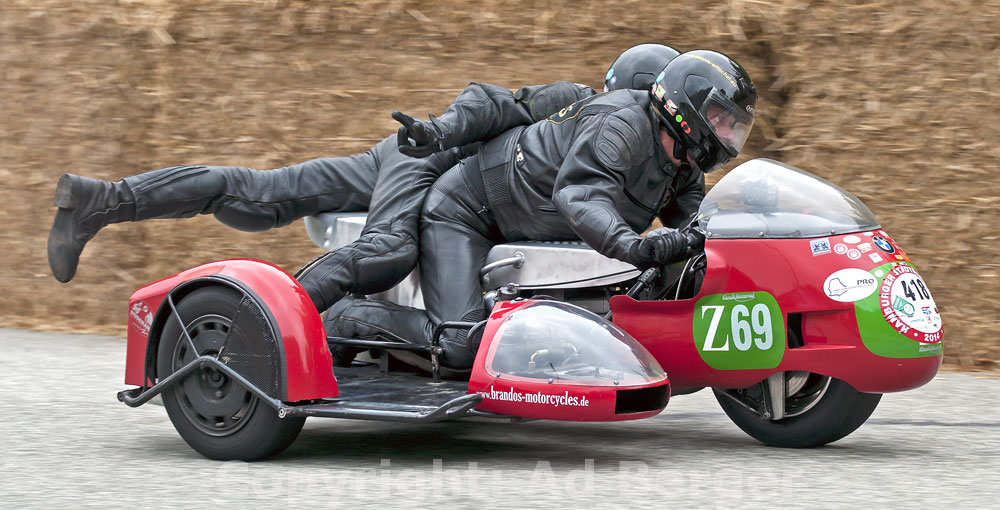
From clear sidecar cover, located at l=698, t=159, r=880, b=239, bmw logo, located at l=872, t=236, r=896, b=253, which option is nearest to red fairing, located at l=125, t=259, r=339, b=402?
clear sidecar cover, located at l=698, t=159, r=880, b=239

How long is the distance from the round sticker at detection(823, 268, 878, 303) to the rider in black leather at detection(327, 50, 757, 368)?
517 millimetres

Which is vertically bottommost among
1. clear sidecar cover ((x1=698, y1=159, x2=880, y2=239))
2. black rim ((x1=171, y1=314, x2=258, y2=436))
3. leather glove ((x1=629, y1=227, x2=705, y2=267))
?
black rim ((x1=171, y1=314, x2=258, y2=436))

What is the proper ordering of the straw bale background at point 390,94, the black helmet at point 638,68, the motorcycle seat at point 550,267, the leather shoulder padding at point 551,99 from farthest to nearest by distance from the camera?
1. the straw bale background at point 390,94
2. the black helmet at point 638,68
3. the leather shoulder padding at point 551,99
4. the motorcycle seat at point 550,267

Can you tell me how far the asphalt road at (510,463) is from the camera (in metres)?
4.39

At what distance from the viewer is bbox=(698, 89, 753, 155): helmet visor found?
5301mm

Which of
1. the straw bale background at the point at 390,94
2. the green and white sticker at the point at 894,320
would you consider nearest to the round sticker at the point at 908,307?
the green and white sticker at the point at 894,320

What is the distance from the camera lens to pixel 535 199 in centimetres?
559

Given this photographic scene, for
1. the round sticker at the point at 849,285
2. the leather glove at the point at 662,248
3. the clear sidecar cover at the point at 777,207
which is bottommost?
the round sticker at the point at 849,285

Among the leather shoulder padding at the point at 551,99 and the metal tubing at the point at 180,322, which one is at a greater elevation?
the leather shoulder padding at the point at 551,99

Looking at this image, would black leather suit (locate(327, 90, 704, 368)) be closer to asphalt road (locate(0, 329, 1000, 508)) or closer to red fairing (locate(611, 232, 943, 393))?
red fairing (locate(611, 232, 943, 393))

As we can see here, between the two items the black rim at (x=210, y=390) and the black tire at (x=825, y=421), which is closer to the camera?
the black rim at (x=210, y=390)

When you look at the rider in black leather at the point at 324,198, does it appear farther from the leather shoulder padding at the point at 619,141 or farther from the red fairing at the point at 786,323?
the red fairing at the point at 786,323

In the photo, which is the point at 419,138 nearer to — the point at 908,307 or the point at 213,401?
the point at 213,401

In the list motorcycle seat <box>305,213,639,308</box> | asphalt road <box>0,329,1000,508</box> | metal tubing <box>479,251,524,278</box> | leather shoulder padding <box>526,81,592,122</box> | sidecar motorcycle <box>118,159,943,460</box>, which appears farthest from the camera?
leather shoulder padding <box>526,81,592,122</box>
